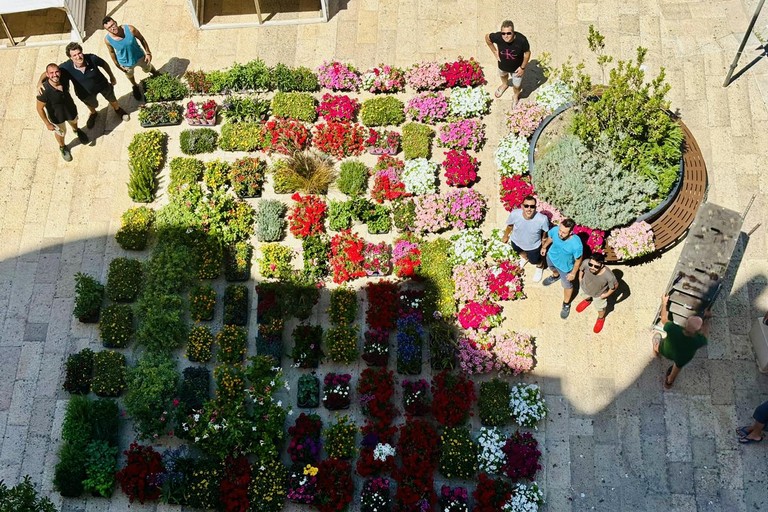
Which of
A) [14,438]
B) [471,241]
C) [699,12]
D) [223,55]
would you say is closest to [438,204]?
[471,241]

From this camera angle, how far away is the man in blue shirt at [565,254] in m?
11.3

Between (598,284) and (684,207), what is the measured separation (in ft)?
7.26

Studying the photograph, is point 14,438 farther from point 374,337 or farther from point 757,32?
point 757,32

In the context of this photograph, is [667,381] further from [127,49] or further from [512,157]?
[127,49]

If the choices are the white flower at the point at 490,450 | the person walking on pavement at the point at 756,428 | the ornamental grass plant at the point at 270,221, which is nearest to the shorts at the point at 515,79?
the ornamental grass plant at the point at 270,221

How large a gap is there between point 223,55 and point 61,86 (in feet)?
9.81

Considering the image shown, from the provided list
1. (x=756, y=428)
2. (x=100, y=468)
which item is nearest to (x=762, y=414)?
(x=756, y=428)

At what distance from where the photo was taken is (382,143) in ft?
43.6

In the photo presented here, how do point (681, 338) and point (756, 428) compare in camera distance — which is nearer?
point (681, 338)

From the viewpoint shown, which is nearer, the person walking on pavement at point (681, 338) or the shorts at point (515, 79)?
the person walking on pavement at point (681, 338)

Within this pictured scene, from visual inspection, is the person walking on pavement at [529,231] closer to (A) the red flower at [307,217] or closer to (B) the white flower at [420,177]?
(B) the white flower at [420,177]

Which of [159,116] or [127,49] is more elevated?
[127,49]

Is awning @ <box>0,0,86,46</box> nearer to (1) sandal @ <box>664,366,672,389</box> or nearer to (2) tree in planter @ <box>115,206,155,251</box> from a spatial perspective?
(2) tree in planter @ <box>115,206,155,251</box>

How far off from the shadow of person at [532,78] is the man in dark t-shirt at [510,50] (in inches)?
24.8
